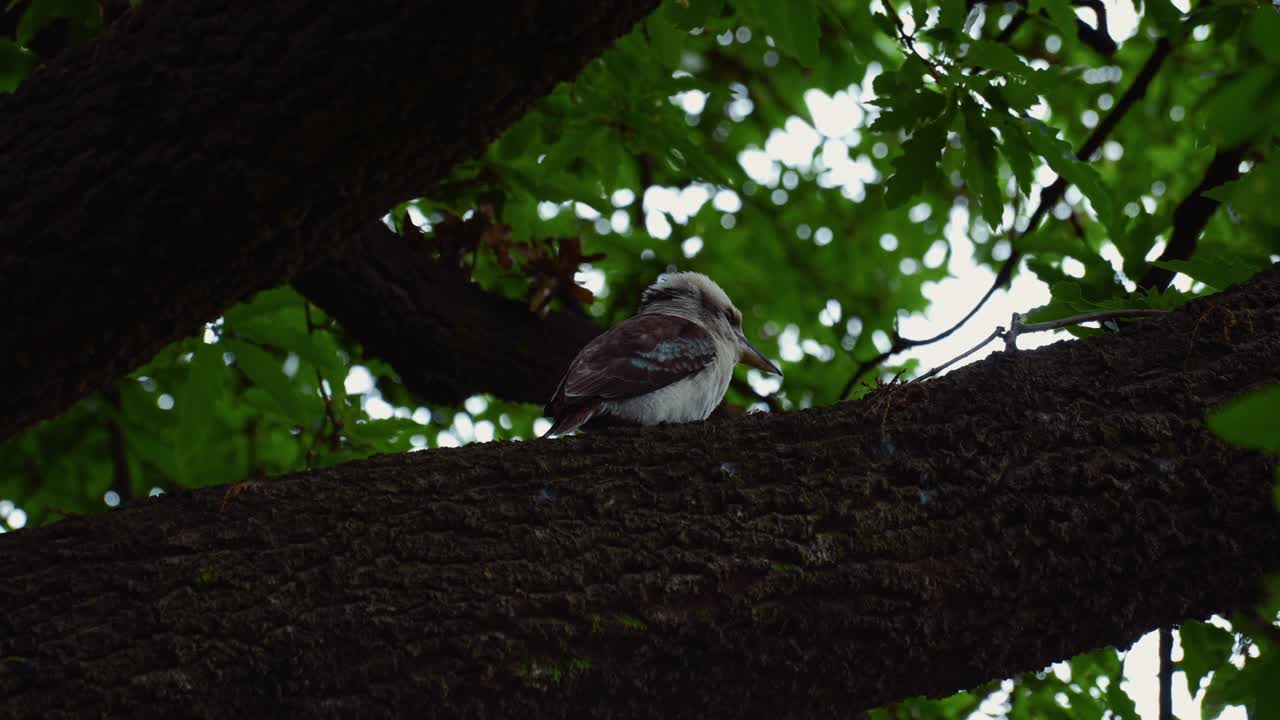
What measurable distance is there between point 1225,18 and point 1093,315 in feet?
4.03

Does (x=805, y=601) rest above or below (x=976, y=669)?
above

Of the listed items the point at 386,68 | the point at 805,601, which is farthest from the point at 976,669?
the point at 386,68

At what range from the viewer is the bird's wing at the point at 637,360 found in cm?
436

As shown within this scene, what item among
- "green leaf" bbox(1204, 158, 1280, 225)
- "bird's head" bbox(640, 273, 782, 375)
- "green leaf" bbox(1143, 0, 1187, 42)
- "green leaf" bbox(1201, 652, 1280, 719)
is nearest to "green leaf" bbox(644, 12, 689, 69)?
"bird's head" bbox(640, 273, 782, 375)

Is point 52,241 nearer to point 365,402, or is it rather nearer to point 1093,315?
point 1093,315

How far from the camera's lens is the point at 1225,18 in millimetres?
3443

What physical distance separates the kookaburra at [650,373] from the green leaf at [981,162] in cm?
131

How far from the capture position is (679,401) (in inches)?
188

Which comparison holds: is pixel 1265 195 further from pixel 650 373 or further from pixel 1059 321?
pixel 650 373

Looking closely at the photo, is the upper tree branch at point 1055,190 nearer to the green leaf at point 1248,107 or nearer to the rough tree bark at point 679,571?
the rough tree bark at point 679,571

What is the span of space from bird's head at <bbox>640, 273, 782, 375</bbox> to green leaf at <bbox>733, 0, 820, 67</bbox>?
9.14 ft

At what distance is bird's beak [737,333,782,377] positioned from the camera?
19.5 feet

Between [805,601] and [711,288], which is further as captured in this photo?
[711,288]

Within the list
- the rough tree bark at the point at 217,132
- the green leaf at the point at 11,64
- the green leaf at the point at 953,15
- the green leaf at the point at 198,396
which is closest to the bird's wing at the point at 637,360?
the green leaf at the point at 198,396
